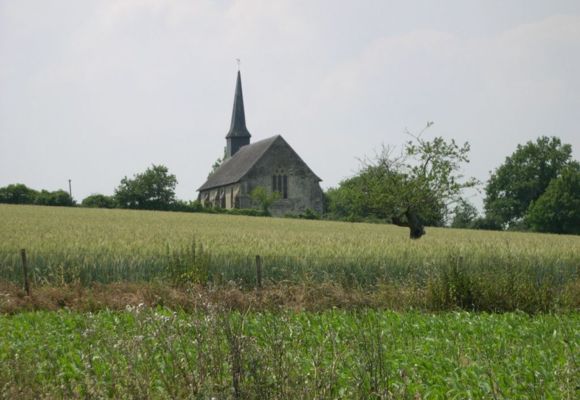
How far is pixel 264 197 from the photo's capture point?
71.1m

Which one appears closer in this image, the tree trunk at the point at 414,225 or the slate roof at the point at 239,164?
the tree trunk at the point at 414,225

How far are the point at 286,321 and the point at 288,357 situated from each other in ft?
2.89

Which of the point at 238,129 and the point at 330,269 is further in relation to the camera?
the point at 238,129

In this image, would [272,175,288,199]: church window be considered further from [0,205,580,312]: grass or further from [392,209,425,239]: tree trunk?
[0,205,580,312]: grass

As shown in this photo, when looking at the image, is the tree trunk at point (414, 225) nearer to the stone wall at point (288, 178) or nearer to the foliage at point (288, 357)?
the foliage at point (288, 357)

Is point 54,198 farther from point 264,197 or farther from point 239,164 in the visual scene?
point 239,164

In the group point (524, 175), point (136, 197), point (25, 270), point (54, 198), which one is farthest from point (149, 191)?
point (25, 270)

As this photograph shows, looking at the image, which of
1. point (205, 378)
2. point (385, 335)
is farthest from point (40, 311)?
point (205, 378)

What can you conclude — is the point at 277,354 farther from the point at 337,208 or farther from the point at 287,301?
the point at 337,208

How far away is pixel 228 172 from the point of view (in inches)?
3221

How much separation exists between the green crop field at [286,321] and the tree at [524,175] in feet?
185

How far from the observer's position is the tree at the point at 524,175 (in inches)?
2926

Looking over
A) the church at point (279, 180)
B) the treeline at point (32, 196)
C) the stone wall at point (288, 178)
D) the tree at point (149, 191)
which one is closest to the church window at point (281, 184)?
the church at point (279, 180)

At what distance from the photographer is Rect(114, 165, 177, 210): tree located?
72375mm
